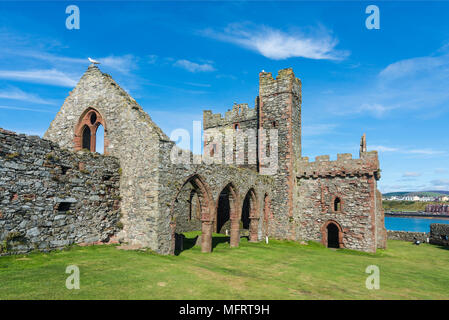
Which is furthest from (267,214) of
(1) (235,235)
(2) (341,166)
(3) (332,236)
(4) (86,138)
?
(4) (86,138)

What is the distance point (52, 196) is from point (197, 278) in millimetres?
6403

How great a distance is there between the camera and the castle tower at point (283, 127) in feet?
76.2

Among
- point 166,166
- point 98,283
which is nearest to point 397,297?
point 98,283

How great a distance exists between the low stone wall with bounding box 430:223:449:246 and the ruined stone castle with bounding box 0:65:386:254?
8780mm

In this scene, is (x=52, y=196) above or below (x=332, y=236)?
above

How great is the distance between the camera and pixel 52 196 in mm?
10898

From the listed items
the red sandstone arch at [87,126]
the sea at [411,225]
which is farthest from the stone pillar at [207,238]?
the sea at [411,225]

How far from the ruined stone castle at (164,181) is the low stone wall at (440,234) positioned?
8780mm

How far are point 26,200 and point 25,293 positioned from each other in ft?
14.7

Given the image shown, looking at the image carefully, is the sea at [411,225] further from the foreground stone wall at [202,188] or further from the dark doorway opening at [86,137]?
the dark doorway opening at [86,137]

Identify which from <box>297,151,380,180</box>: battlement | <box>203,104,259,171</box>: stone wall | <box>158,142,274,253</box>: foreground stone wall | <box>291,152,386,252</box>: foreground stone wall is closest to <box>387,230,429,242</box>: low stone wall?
<box>291,152,386,252</box>: foreground stone wall

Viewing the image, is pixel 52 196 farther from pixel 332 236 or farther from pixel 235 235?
pixel 332 236

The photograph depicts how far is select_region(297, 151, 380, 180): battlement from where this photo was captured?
21.8m
